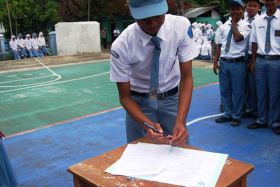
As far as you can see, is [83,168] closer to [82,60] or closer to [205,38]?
[205,38]

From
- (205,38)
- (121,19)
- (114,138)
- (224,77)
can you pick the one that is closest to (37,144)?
(114,138)

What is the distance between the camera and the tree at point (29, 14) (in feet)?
83.0

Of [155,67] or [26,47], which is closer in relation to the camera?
[155,67]

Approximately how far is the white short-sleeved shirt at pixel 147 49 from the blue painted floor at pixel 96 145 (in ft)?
5.40

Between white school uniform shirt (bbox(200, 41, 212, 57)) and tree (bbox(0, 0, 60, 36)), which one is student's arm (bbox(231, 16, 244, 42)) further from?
tree (bbox(0, 0, 60, 36))

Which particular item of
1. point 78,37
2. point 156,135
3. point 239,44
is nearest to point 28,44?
point 78,37

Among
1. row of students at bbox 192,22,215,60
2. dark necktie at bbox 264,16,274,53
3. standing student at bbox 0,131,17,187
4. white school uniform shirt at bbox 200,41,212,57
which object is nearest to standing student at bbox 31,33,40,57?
row of students at bbox 192,22,215,60

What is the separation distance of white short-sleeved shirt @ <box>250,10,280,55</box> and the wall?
38.6 ft

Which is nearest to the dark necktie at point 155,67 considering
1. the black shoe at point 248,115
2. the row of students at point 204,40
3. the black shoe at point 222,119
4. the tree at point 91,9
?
the black shoe at point 222,119

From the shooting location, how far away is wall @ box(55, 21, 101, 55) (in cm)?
1543

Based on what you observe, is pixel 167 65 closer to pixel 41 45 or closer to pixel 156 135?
pixel 156 135

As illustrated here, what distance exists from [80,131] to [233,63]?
2338 mm

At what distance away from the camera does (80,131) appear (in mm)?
4887

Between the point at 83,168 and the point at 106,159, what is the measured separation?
158 millimetres
